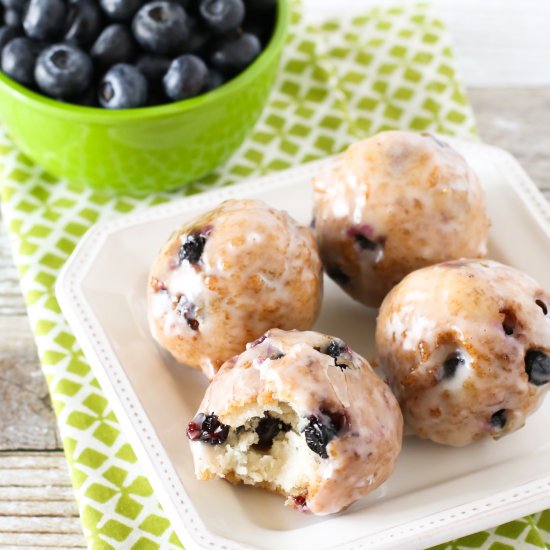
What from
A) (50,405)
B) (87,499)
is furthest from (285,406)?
(50,405)

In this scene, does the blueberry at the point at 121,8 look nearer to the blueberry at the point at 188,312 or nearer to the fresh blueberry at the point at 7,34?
the fresh blueberry at the point at 7,34

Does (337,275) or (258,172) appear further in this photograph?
(258,172)

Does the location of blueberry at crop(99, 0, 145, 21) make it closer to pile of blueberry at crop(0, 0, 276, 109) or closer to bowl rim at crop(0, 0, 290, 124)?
pile of blueberry at crop(0, 0, 276, 109)

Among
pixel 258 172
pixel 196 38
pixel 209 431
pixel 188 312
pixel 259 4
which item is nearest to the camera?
pixel 209 431

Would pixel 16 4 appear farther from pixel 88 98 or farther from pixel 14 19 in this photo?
pixel 88 98

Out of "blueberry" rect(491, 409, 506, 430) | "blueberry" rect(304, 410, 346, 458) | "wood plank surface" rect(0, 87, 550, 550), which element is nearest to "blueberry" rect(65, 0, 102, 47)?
"wood plank surface" rect(0, 87, 550, 550)

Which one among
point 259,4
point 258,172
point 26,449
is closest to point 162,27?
point 259,4
